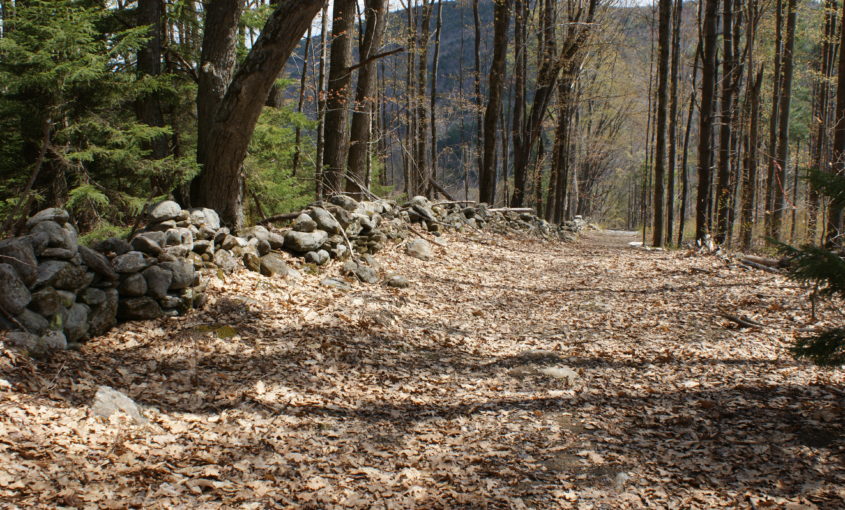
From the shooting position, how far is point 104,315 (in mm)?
3928

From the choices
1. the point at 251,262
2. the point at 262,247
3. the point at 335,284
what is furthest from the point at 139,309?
the point at 335,284

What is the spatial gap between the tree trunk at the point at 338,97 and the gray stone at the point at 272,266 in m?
2.94

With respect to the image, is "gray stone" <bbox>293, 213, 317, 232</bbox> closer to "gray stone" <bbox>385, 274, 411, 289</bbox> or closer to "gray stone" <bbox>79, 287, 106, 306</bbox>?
"gray stone" <bbox>385, 274, 411, 289</bbox>

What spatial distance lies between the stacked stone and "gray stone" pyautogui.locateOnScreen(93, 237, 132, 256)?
0.75 ft

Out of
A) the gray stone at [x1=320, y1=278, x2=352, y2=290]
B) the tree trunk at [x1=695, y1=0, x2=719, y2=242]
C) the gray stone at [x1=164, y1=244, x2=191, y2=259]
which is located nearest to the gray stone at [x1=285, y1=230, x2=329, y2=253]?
the gray stone at [x1=320, y1=278, x2=352, y2=290]

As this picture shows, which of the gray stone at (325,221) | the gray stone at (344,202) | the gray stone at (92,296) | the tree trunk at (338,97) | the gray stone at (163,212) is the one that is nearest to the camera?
the gray stone at (92,296)

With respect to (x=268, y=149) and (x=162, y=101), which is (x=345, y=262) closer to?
(x=268, y=149)

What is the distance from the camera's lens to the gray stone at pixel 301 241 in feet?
20.8

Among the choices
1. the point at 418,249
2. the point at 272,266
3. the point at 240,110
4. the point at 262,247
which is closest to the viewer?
the point at 240,110

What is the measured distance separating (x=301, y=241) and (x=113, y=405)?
11.7 ft

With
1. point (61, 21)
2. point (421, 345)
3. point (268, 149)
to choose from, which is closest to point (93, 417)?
point (421, 345)

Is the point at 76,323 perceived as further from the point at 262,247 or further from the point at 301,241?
the point at 301,241

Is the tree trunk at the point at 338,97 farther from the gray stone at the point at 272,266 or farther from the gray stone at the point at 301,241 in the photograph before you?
the gray stone at the point at 272,266

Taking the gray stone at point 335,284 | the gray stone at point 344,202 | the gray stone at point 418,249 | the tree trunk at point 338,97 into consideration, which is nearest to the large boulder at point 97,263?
the gray stone at point 335,284
